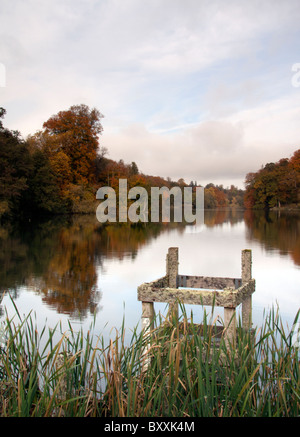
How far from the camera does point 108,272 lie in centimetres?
1227

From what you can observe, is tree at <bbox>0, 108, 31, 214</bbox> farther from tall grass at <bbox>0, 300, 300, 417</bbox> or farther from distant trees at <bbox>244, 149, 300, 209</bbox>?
distant trees at <bbox>244, 149, 300, 209</bbox>

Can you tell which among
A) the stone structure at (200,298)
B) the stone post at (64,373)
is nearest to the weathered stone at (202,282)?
the stone structure at (200,298)

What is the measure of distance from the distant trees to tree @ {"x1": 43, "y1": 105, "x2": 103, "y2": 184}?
1358 inches

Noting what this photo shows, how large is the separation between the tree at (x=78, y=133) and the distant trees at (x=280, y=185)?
3450 cm

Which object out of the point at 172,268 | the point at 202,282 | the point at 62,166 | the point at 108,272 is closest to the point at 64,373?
the point at 172,268

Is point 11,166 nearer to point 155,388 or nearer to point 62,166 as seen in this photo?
point 62,166

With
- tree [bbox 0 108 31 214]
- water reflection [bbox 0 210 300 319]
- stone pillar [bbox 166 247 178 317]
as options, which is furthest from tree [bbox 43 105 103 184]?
stone pillar [bbox 166 247 178 317]

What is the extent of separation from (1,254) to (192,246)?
8.02m

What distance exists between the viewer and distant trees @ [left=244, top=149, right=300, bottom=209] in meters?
72.4

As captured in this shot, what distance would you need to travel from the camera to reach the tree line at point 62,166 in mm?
37438

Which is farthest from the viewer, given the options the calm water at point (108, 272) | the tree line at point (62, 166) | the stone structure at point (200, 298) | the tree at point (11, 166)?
the tree line at point (62, 166)

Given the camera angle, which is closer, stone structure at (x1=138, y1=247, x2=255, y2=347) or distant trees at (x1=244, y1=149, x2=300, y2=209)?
stone structure at (x1=138, y1=247, x2=255, y2=347)

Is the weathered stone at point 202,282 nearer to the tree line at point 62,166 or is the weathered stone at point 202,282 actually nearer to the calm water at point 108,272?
the calm water at point 108,272
